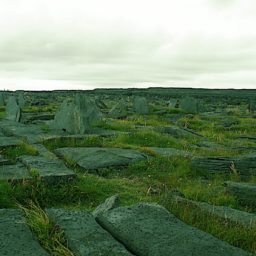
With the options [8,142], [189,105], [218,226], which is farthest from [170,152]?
[189,105]

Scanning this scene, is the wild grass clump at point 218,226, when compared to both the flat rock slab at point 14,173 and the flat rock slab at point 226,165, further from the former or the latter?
the flat rock slab at point 226,165

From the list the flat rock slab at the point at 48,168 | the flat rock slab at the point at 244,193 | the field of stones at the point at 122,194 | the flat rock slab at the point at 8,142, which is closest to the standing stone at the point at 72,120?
the field of stones at the point at 122,194

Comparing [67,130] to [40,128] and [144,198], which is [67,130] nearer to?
[40,128]

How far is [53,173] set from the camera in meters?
6.46

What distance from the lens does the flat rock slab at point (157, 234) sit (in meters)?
3.61

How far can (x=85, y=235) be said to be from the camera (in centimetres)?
390

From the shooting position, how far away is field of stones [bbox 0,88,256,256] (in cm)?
382

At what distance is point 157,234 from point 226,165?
4510 millimetres

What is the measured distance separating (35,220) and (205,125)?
12.6m

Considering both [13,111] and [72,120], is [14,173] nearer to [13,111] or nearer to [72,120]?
[72,120]

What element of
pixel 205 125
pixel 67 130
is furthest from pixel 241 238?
pixel 205 125

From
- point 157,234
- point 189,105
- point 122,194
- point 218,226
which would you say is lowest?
point 122,194

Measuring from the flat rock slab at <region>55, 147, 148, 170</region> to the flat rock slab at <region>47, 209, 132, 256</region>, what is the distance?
133 inches

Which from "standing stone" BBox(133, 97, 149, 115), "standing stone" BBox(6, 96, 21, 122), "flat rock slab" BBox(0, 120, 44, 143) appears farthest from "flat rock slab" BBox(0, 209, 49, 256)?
"standing stone" BBox(133, 97, 149, 115)
